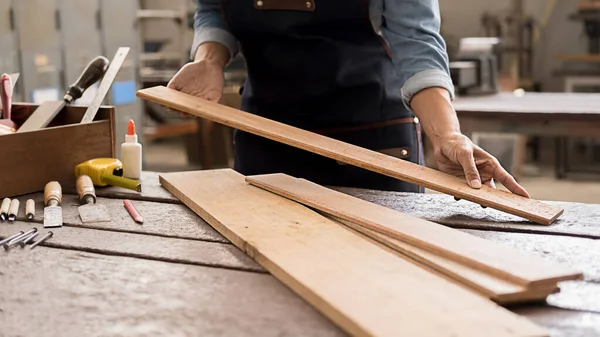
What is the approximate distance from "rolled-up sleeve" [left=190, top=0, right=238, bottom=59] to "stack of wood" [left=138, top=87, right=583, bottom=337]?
16.4 inches

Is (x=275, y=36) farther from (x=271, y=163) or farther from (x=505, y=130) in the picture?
(x=505, y=130)

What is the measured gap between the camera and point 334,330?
760mm

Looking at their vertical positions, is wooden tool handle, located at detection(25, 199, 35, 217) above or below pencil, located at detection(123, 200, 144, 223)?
above

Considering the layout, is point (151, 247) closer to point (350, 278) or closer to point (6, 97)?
point (350, 278)

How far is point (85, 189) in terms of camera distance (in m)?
1.38

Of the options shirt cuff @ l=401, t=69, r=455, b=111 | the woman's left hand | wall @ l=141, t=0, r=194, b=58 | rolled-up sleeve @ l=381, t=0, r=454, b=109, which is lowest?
the woman's left hand

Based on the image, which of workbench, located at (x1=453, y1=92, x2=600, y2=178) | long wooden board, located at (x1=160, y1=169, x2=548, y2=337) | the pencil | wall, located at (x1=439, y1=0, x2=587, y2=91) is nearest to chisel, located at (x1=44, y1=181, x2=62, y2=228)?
the pencil

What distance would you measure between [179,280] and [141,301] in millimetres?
75

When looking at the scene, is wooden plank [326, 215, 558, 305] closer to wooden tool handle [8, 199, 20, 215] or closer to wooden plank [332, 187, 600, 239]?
wooden plank [332, 187, 600, 239]

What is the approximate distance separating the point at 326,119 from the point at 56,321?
3.29 ft

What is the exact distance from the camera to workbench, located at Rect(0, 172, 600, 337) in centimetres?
78

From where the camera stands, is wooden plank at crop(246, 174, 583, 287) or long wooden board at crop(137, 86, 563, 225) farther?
long wooden board at crop(137, 86, 563, 225)

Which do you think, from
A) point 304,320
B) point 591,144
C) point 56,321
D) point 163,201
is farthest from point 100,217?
point 591,144

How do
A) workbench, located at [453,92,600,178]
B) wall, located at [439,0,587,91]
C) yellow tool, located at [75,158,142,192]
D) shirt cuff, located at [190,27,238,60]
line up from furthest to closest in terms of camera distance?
wall, located at [439,0,587,91]
workbench, located at [453,92,600,178]
shirt cuff, located at [190,27,238,60]
yellow tool, located at [75,158,142,192]
